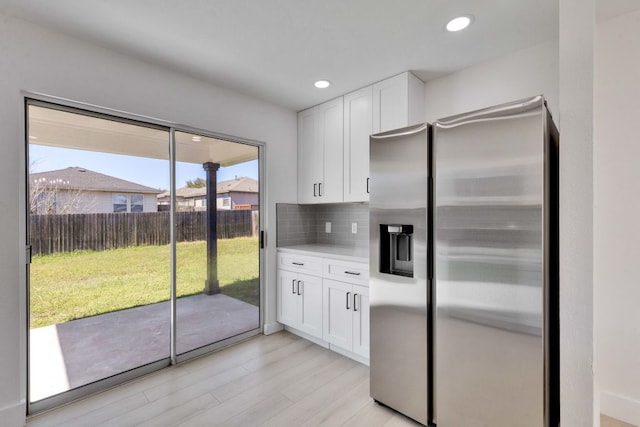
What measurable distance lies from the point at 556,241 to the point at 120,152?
307 cm

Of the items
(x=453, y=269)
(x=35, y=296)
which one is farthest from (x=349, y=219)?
(x=35, y=296)

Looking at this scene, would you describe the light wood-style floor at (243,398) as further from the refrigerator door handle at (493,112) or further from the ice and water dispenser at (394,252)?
the refrigerator door handle at (493,112)

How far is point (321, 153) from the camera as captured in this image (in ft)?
10.8

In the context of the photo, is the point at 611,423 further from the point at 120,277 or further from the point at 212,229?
the point at 120,277

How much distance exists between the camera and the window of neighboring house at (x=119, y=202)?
7.73 ft

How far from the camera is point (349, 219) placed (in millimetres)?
3486

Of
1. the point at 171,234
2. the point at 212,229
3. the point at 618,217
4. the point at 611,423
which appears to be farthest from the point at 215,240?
the point at 611,423

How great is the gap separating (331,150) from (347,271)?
4.33 feet

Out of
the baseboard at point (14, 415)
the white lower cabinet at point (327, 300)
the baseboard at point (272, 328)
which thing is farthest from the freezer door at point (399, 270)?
the baseboard at point (14, 415)

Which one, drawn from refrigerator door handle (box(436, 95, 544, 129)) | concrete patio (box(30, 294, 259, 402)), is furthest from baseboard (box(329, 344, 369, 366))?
refrigerator door handle (box(436, 95, 544, 129))

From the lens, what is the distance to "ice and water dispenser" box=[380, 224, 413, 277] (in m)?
2.02

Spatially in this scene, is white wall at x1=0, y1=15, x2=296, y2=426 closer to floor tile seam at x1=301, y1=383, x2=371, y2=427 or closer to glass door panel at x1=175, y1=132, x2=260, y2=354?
glass door panel at x1=175, y1=132, x2=260, y2=354

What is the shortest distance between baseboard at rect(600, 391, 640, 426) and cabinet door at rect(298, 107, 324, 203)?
2799 millimetres

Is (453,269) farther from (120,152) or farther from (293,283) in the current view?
(120,152)
